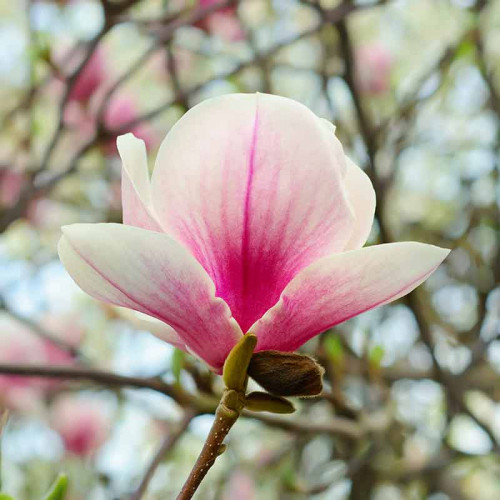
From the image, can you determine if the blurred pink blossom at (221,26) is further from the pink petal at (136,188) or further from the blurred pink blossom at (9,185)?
the pink petal at (136,188)

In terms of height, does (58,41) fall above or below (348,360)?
above

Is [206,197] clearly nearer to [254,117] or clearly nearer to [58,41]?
[254,117]

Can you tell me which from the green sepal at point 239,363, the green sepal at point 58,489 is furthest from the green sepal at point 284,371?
the green sepal at point 58,489

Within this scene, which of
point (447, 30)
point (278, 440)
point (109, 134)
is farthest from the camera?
point (447, 30)

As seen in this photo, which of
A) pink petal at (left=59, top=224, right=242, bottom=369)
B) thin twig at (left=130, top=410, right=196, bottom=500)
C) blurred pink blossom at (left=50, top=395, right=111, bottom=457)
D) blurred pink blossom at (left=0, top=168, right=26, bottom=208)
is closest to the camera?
pink petal at (left=59, top=224, right=242, bottom=369)

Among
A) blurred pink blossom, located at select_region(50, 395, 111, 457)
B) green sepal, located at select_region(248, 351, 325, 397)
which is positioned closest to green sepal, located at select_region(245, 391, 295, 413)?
green sepal, located at select_region(248, 351, 325, 397)

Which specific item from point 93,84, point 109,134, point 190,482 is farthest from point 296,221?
point 93,84

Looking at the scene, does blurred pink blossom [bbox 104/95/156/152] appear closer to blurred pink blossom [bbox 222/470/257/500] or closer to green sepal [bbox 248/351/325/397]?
blurred pink blossom [bbox 222/470/257/500]
